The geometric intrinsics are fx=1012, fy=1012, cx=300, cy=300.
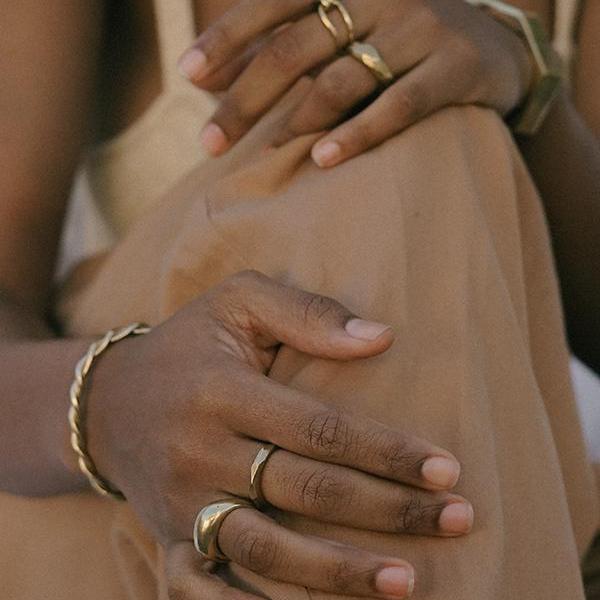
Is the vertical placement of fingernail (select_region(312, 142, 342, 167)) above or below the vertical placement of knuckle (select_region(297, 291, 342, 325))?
above

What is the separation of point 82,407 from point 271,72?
0.29 m

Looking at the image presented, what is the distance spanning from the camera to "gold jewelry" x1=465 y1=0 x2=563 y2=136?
2.89 ft

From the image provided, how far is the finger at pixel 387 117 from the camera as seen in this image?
27.5 inches

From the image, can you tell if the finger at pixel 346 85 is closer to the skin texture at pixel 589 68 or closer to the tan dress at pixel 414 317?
the tan dress at pixel 414 317

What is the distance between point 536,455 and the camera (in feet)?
2.06

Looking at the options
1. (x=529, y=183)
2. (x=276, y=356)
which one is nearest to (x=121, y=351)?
(x=276, y=356)

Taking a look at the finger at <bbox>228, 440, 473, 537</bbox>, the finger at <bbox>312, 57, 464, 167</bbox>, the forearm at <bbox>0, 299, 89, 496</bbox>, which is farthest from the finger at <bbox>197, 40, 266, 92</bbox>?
the finger at <bbox>228, 440, 473, 537</bbox>

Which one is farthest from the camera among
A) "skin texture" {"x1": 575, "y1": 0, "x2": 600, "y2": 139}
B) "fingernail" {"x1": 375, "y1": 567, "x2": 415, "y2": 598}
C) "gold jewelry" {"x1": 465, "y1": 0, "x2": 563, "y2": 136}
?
"skin texture" {"x1": 575, "y1": 0, "x2": 600, "y2": 139}

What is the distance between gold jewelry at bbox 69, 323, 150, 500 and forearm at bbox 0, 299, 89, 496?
1cm

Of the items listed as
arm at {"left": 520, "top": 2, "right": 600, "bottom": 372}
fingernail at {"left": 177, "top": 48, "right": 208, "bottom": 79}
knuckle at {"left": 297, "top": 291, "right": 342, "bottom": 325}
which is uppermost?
fingernail at {"left": 177, "top": 48, "right": 208, "bottom": 79}

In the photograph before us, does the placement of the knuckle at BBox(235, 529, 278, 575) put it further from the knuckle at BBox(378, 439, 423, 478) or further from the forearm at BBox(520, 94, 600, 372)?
the forearm at BBox(520, 94, 600, 372)

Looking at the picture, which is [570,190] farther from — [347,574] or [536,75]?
[347,574]

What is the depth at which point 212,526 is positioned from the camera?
1.95 feet

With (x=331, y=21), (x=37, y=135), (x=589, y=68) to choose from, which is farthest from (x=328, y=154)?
(x=589, y=68)
